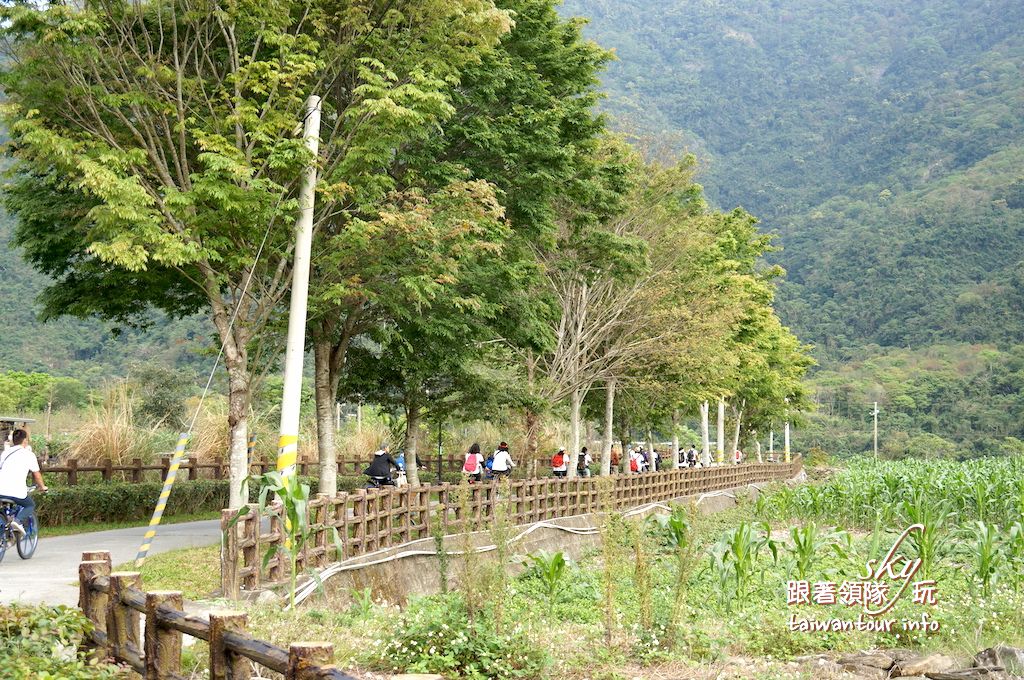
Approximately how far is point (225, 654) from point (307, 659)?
1051mm

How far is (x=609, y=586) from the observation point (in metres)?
9.71

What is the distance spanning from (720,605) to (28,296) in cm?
5930

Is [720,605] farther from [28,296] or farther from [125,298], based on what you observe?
[28,296]

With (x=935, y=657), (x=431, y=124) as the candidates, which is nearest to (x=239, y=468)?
(x=431, y=124)

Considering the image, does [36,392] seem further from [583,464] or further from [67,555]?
[67,555]

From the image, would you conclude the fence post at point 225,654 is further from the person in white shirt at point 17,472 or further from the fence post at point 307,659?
the person in white shirt at point 17,472

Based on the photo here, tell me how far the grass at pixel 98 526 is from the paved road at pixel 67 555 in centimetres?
30

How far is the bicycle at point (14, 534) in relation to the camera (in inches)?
568

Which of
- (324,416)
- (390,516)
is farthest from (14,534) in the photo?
(324,416)

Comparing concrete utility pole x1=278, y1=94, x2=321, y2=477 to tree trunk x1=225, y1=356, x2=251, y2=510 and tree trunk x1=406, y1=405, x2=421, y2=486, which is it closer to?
tree trunk x1=225, y1=356, x2=251, y2=510

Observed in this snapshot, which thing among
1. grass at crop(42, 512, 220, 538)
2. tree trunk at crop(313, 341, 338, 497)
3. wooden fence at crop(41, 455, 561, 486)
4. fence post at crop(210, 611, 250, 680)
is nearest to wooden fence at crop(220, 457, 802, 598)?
tree trunk at crop(313, 341, 338, 497)

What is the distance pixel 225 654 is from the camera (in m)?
6.08

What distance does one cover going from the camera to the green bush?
22.1 ft

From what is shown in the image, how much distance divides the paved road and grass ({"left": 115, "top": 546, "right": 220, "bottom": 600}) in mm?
683
